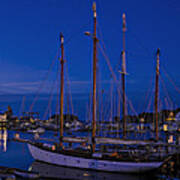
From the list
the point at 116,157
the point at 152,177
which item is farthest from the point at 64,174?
the point at 152,177

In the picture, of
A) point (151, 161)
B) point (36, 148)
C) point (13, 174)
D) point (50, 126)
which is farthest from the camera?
point (50, 126)

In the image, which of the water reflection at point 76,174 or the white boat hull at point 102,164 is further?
the water reflection at point 76,174

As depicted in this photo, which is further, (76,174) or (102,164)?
(76,174)

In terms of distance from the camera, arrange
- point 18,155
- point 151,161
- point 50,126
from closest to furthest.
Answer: point 151,161 → point 18,155 → point 50,126

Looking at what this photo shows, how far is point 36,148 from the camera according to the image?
37938mm

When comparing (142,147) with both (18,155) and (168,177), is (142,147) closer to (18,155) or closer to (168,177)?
(168,177)

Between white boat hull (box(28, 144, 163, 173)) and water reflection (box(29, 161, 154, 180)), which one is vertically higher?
white boat hull (box(28, 144, 163, 173))

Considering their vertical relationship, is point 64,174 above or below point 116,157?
below

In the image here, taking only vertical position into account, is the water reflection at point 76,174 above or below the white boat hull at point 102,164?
below

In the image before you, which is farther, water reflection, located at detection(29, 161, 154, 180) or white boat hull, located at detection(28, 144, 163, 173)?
water reflection, located at detection(29, 161, 154, 180)

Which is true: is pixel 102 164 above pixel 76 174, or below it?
above

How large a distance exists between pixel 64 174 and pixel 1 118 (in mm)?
170279

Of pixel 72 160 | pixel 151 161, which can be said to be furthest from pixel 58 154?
pixel 151 161

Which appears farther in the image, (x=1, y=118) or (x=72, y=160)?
(x=1, y=118)
